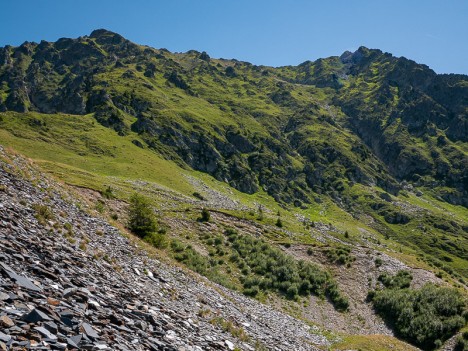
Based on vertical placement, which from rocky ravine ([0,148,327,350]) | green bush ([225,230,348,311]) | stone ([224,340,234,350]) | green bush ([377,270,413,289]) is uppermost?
rocky ravine ([0,148,327,350])

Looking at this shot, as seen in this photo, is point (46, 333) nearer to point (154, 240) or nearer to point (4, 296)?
point (4, 296)

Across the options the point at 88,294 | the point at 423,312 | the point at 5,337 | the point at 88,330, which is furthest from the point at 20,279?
the point at 423,312

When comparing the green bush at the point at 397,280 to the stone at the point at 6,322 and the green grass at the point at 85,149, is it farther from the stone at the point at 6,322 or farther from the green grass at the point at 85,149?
the green grass at the point at 85,149

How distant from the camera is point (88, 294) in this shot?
13.7m

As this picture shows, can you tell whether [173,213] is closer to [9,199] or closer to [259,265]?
[259,265]

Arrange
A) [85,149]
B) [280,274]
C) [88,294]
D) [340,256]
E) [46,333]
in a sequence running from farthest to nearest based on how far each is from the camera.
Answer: [85,149], [340,256], [280,274], [88,294], [46,333]

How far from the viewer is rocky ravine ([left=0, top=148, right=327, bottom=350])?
33.3 ft

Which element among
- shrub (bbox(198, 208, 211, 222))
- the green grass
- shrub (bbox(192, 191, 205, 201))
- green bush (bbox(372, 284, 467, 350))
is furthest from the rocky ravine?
shrub (bbox(192, 191, 205, 201))

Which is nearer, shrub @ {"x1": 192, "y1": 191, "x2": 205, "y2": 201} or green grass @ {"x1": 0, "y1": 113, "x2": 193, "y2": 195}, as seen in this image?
green grass @ {"x1": 0, "y1": 113, "x2": 193, "y2": 195}

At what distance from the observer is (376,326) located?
5475 centimetres

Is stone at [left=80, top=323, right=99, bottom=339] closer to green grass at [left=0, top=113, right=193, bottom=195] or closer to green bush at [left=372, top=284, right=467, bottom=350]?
green bush at [left=372, top=284, right=467, bottom=350]

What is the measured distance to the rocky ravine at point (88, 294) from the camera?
33.3ft

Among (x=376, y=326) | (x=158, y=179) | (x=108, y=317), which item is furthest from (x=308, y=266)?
(x=158, y=179)

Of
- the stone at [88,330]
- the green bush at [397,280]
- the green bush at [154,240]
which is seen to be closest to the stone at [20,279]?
→ the stone at [88,330]
